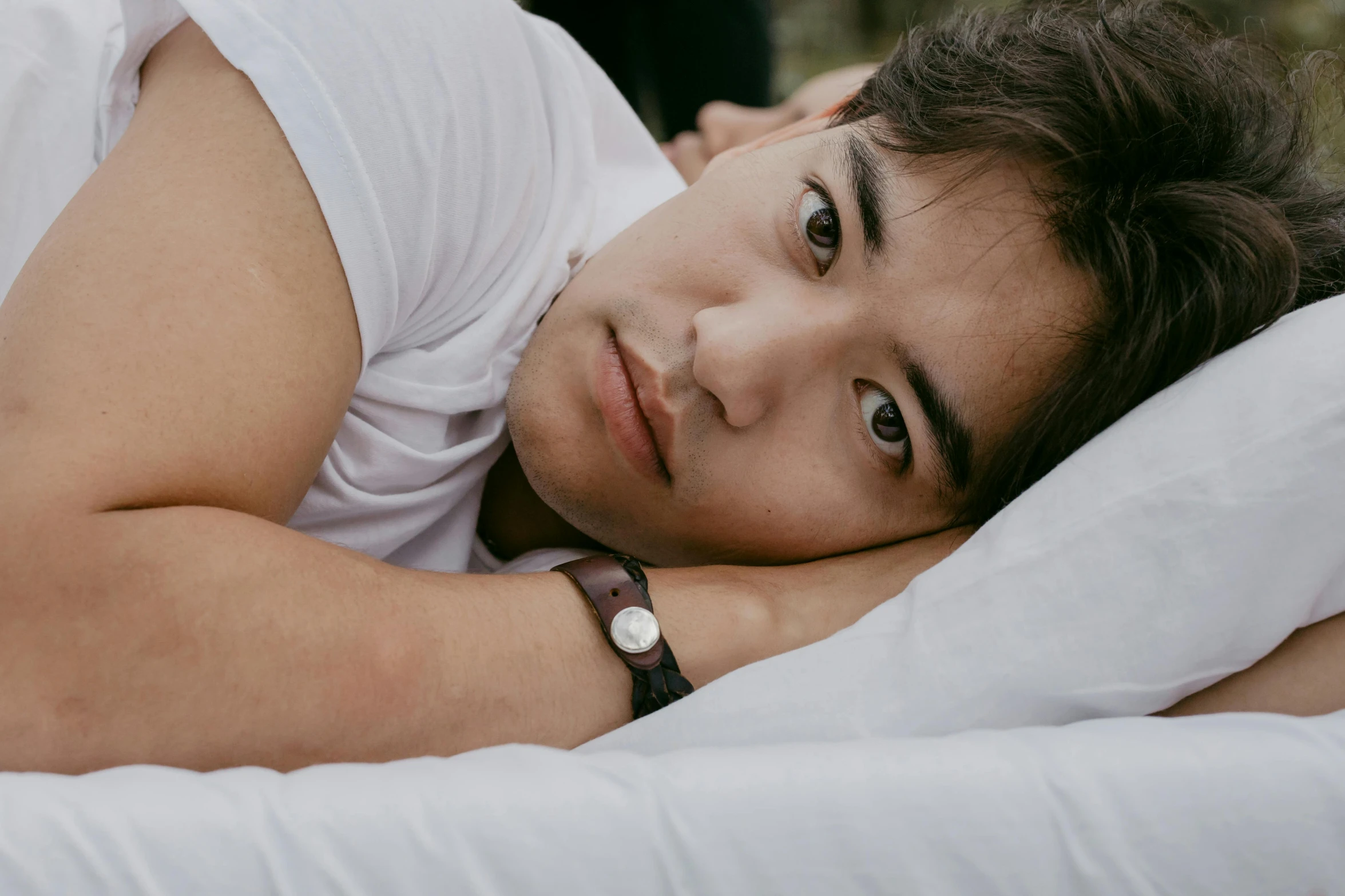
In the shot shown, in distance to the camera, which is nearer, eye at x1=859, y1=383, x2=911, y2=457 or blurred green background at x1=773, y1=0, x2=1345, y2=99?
eye at x1=859, y1=383, x2=911, y2=457

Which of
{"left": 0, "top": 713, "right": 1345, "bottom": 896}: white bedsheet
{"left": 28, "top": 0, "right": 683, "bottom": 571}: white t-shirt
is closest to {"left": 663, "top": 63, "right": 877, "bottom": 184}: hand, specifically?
{"left": 28, "top": 0, "right": 683, "bottom": 571}: white t-shirt

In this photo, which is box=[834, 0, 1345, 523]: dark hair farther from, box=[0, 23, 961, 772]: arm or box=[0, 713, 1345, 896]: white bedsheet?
box=[0, 23, 961, 772]: arm

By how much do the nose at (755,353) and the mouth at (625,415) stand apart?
79 millimetres

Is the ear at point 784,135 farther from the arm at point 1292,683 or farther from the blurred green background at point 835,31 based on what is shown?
the blurred green background at point 835,31

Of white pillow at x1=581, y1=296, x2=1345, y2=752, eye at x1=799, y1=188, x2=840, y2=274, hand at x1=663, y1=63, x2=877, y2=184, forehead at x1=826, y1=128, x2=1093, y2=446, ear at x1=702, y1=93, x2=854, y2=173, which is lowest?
white pillow at x1=581, y1=296, x2=1345, y2=752

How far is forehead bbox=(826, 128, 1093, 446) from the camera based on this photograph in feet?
3.05

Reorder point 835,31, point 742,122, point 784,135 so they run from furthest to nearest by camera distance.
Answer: point 835,31, point 742,122, point 784,135

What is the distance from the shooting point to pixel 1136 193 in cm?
94

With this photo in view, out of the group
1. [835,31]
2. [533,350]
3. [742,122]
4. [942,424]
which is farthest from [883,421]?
[835,31]

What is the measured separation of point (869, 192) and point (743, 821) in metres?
0.63

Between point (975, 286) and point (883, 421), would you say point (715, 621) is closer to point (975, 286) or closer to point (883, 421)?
point (883, 421)

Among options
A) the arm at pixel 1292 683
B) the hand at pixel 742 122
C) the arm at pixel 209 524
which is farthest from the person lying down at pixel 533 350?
the hand at pixel 742 122

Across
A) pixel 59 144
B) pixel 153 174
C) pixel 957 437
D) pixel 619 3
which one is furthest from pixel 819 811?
pixel 619 3

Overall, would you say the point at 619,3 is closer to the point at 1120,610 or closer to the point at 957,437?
the point at 957,437
